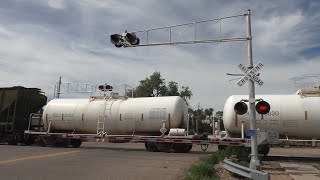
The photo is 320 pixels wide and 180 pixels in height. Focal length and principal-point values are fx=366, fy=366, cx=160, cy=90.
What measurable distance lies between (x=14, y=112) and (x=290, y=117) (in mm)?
18539

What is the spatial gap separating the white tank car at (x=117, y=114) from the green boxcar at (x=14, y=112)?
2080 millimetres

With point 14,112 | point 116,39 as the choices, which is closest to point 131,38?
point 116,39

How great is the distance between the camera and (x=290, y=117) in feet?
59.1

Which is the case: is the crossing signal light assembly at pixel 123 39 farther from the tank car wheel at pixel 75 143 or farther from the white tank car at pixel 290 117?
the tank car wheel at pixel 75 143

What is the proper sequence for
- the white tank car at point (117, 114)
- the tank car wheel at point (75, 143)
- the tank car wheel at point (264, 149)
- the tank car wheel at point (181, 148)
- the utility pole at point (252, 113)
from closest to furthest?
the utility pole at point (252, 113), the tank car wheel at point (264, 149), the tank car wheel at point (181, 148), the white tank car at point (117, 114), the tank car wheel at point (75, 143)

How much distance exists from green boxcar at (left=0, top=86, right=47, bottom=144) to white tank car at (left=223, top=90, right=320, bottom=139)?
1539cm

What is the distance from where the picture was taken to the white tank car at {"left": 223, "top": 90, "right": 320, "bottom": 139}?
17.7 m

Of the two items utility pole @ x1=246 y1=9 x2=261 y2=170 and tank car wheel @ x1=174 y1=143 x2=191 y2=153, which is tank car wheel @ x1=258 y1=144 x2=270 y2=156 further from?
utility pole @ x1=246 y1=9 x2=261 y2=170

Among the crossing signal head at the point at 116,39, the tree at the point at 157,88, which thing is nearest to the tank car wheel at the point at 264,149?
the crossing signal head at the point at 116,39

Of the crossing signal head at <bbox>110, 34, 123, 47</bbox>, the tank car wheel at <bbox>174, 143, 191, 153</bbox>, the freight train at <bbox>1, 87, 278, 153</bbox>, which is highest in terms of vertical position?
the crossing signal head at <bbox>110, 34, 123, 47</bbox>

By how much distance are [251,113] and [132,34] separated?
5.96 meters

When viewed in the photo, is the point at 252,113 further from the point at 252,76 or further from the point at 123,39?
the point at 123,39

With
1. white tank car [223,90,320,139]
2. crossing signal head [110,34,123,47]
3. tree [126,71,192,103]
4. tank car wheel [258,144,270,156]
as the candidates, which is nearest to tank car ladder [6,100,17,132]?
crossing signal head [110,34,123,47]

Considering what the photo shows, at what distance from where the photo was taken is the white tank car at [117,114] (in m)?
21.6
